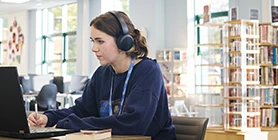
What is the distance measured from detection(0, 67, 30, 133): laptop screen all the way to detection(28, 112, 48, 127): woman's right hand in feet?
1.08

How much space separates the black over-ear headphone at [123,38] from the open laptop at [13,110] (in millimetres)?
458

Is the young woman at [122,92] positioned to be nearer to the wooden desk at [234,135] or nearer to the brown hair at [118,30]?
the brown hair at [118,30]

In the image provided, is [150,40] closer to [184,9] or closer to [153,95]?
[184,9]

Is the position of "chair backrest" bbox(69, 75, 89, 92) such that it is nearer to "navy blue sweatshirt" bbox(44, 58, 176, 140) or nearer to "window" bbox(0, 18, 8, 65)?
"window" bbox(0, 18, 8, 65)

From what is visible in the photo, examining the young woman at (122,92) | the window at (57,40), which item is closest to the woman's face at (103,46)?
the young woman at (122,92)

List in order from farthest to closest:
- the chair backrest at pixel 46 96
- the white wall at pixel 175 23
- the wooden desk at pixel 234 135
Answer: the white wall at pixel 175 23, the chair backrest at pixel 46 96, the wooden desk at pixel 234 135

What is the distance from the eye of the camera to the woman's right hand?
6.04 ft

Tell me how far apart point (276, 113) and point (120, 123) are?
4.92m

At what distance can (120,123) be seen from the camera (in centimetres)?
157

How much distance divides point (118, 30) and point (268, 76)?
4.57 metres

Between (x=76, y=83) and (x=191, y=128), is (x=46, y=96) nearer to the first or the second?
(x=76, y=83)

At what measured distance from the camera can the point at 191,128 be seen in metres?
1.90

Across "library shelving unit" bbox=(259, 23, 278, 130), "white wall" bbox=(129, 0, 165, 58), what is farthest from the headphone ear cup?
"white wall" bbox=(129, 0, 165, 58)

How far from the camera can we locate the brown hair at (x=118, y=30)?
5.95 ft
